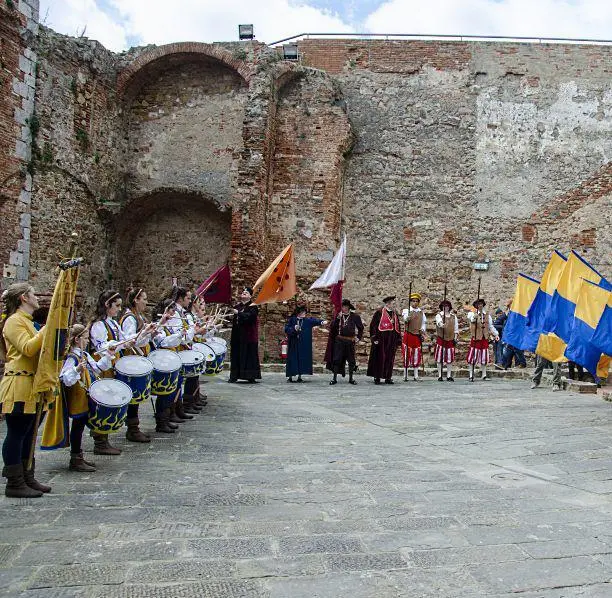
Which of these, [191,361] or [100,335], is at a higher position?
[100,335]

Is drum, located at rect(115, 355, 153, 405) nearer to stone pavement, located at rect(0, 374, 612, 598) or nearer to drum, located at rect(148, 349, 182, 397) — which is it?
stone pavement, located at rect(0, 374, 612, 598)

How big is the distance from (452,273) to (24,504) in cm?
1495

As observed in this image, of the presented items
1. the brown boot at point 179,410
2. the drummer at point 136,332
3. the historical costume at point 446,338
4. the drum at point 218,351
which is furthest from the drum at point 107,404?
the historical costume at point 446,338

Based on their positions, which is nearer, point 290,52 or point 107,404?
point 107,404

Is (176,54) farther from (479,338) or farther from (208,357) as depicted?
(208,357)

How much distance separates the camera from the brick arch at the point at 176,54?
17672 mm

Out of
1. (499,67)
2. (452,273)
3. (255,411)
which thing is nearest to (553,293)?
(255,411)

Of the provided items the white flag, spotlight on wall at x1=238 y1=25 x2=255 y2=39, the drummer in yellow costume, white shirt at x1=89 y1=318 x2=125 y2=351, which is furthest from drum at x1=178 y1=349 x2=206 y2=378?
spotlight on wall at x1=238 y1=25 x2=255 y2=39

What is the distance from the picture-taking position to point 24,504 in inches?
192

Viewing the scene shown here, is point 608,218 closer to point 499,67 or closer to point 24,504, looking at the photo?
point 499,67

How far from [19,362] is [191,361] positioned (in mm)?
3356

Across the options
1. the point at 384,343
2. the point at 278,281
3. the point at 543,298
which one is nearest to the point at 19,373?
the point at 543,298

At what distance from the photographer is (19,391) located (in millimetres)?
5020

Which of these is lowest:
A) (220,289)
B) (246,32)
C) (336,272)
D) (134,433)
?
(134,433)
